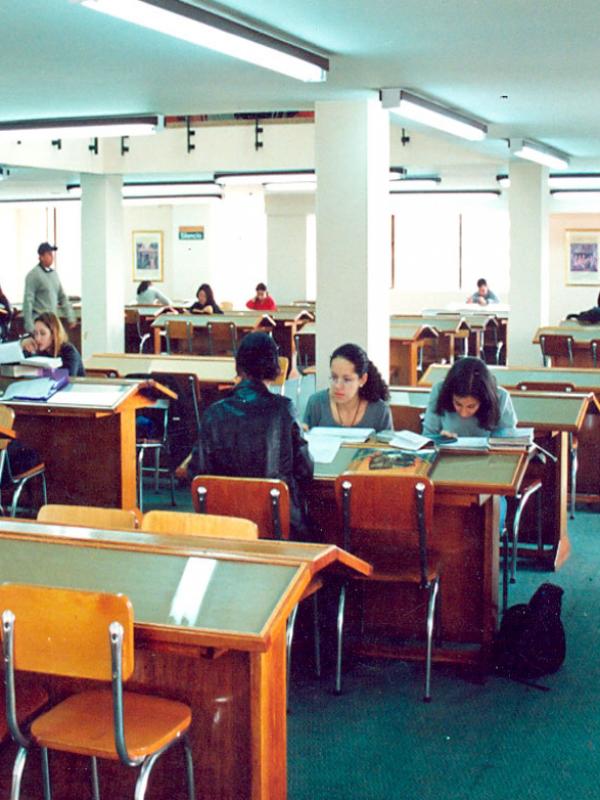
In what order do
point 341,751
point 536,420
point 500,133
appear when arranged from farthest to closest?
point 500,133 < point 536,420 < point 341,751

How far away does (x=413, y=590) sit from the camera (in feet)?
16.1

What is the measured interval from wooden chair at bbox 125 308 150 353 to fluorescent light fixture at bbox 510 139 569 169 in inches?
235

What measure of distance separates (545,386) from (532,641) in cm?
282

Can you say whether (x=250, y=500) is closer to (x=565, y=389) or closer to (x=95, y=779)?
(x=95, y=779)

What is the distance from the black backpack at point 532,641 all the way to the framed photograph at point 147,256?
17179 mm

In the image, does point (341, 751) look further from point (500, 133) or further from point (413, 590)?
point (500, 133)

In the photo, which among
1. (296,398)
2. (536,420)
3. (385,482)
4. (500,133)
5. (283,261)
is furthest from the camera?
(283,261)

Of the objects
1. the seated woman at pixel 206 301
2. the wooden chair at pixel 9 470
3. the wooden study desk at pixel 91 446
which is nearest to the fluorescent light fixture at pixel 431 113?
the wooden study desk at pixel 91 446

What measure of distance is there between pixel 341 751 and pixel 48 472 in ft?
11.9

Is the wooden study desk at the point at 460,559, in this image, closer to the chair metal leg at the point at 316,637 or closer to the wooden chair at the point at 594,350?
the chair metal leg at the point at 316,637

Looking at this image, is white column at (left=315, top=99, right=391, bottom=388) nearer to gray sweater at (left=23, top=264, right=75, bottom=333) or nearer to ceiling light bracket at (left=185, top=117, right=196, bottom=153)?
gray sweater at (left=23, top=264, right=75, bottom=333)

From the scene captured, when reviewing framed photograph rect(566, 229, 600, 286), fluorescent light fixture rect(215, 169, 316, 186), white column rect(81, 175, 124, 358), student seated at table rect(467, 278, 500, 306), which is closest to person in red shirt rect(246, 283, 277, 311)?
white column rect(81, 175, 124, 358)

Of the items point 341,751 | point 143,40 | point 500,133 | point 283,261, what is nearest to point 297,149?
point 500,133

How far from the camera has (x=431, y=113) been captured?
7.94 metres
